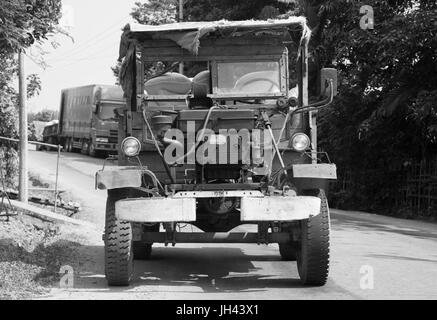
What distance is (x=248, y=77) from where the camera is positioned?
28.8 ft

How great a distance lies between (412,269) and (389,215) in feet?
40.3

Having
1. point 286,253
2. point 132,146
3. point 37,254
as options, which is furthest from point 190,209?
point 37,254

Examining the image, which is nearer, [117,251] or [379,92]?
[117,251]

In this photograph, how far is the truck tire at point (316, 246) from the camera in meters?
7.84

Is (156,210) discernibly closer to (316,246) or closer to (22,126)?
(316,246)

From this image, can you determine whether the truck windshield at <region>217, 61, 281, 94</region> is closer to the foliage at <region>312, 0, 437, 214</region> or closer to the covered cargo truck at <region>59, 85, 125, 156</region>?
the foliage at <region>312, 0, 437, 214</region>

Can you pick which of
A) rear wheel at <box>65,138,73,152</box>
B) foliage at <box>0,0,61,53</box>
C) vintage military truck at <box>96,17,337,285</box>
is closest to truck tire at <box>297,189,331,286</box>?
vintage military truck at <box>96,17,337,285</box>

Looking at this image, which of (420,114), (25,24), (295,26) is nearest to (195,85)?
(295,26)

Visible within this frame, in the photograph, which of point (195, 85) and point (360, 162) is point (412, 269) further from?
point (360, 162)

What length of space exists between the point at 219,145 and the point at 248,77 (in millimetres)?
1241

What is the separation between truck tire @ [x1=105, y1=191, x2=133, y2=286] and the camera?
7812 millimetres

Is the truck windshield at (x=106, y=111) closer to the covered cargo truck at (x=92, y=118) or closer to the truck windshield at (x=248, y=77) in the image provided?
the covered cargo truck at (x=92, y=118)

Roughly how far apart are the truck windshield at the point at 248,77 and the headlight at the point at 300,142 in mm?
698

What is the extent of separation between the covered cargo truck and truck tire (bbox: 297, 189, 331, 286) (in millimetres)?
25186
